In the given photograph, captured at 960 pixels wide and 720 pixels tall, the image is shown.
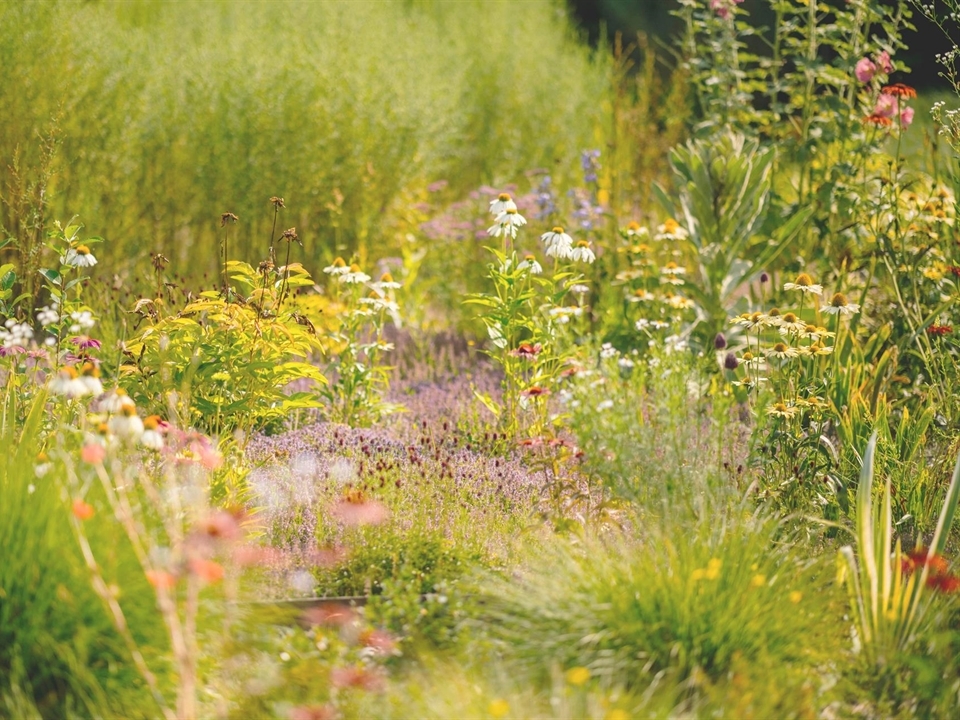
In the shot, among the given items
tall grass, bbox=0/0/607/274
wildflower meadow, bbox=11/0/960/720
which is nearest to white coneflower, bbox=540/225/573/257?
wildflower meadow, bbox=11/0/960/720

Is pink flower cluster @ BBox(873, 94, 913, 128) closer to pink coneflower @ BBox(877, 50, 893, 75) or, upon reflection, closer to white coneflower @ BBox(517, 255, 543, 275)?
pink coneflower @ BBox(877, 50, 893, 75)

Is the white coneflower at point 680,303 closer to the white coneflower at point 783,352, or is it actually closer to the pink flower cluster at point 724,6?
the white coneflower at point 783,352

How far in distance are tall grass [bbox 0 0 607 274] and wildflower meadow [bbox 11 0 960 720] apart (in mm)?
28

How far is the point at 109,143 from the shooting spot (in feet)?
21.4

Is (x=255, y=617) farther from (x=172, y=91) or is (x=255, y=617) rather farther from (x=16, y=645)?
(x=172, y=91)

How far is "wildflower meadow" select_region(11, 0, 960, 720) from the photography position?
263 cm

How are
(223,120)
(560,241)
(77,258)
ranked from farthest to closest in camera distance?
1. (223,120)
2. (560,241)
3. (77,258)

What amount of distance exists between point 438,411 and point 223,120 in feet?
9.39

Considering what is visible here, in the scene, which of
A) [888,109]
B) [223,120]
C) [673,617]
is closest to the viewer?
[673,617]

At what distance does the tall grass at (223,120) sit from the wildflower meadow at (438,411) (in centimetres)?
3

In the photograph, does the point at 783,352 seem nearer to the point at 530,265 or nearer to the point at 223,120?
the point at 530,265

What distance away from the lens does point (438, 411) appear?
5336mm

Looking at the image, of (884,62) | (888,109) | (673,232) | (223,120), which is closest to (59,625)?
(673,232)

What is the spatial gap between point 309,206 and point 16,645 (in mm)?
5016
